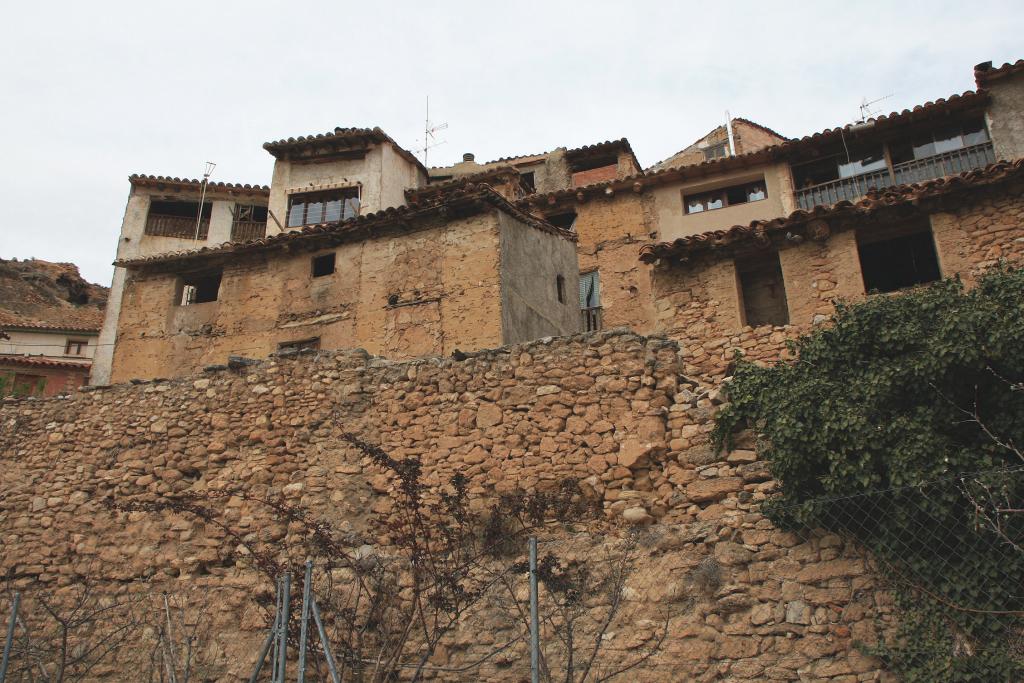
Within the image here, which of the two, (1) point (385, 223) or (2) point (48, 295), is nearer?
(1) point (385, 223)

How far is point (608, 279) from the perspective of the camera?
2311 cm

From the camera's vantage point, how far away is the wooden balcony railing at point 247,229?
28.7m

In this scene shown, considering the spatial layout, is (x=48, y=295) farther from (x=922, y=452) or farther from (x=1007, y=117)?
(x=922, y=452)

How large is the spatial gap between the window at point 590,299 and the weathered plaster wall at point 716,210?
7.27ft

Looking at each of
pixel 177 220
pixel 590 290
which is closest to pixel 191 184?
pixel 177 220

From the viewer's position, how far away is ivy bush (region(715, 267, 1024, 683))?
25.4 feet

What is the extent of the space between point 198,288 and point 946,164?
19.4m

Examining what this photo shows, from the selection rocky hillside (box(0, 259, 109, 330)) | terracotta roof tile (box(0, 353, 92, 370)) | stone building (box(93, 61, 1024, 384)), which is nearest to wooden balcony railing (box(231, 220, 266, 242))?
stone building (box(93, 61, 1024, 384))

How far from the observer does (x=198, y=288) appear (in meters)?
23.0

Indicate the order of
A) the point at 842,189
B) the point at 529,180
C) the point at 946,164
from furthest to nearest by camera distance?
1. the point at 529,180
2. the point at 842,189
3. the point at 946,164

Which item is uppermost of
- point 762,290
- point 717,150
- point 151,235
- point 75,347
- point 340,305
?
point 717,150

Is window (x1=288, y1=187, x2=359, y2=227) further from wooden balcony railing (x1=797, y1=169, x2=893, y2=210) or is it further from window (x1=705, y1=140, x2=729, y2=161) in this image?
window (x1=705, y1=140, x2=729, y2=161)

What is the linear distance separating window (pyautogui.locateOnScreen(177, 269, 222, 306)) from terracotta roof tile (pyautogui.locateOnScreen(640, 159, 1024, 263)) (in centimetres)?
1313

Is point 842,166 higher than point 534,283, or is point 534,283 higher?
point 842,166
